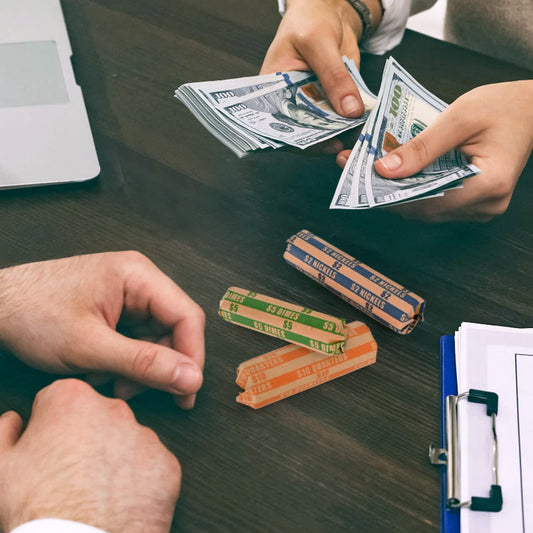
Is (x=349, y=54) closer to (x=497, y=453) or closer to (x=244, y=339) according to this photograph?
(x=244, y=339)

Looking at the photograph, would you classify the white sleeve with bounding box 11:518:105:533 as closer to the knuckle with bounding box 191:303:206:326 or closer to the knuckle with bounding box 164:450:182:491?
the knuckle with bounding box 164:450:182:491

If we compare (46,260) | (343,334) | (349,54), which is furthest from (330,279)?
(349,54)

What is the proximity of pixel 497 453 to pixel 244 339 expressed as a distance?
0.94 feet

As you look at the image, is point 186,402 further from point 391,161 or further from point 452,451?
point 391,161

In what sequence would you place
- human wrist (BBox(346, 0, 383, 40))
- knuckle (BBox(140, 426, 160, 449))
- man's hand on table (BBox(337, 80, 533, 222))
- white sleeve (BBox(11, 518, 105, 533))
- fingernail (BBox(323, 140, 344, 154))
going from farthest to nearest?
human wrist (BBox(346, 0, 383, 40)) < fingernail (BBox(323, 140, 344, 154)) < man's hand on table (BBox(337, 80, 533, 222)) < knuckle (BBox(140, 426, 160, 449)) < white sleeve (BBox(11, 518, 105, 533))

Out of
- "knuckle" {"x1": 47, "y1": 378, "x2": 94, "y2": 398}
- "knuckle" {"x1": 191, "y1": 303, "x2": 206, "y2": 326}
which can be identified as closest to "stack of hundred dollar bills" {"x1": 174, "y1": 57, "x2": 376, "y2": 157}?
"knuckle" {"x1": 191, "y1": 303, "x2": 206, "y2": 326}

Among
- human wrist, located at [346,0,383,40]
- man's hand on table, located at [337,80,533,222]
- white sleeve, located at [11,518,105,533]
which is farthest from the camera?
human wrist, located at [346,0,383,40]

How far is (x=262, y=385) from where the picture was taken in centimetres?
64

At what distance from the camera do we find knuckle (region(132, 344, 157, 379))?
1.94 feet

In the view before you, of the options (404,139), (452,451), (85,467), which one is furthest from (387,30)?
(85,467)

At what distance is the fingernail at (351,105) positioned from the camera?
918 mm

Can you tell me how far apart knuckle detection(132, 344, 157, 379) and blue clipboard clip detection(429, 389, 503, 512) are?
0.95 feet

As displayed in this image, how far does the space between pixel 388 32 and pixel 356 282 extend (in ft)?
1.92

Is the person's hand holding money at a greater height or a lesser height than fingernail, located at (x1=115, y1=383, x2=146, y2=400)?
greater
